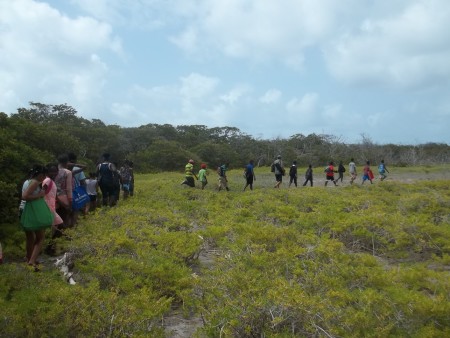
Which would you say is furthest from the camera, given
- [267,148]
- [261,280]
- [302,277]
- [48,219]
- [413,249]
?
[267,148]

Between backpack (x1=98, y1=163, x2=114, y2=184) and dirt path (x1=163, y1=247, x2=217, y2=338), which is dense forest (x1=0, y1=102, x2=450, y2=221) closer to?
backpack (x1=98, y1=163, x2=114, y2=184)

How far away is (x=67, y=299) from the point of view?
14.5ft

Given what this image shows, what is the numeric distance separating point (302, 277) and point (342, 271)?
515 millimetres

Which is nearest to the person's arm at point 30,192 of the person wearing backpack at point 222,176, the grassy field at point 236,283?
the grassy field at point 236,283

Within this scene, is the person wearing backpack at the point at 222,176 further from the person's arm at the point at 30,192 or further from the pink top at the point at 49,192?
the person's arm at the point at 30,192

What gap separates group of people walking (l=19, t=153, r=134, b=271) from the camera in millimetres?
6098

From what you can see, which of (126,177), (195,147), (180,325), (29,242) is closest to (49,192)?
(29,242)

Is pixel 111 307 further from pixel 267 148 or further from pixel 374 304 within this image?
pixel 267 148

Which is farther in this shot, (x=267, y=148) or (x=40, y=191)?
(x=267, y=148)

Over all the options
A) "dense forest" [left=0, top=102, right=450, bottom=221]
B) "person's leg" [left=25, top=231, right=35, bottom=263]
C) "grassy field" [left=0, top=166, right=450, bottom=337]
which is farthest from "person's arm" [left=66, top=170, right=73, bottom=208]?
"dense forest" [left=0, top=102, right=450, bottom=221]

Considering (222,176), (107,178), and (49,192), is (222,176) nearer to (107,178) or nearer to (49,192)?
(107,178)

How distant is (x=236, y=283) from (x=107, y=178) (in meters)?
6.85

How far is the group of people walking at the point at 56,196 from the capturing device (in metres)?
6.10

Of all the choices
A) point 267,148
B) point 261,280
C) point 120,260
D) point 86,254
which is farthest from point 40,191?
point 267,148
